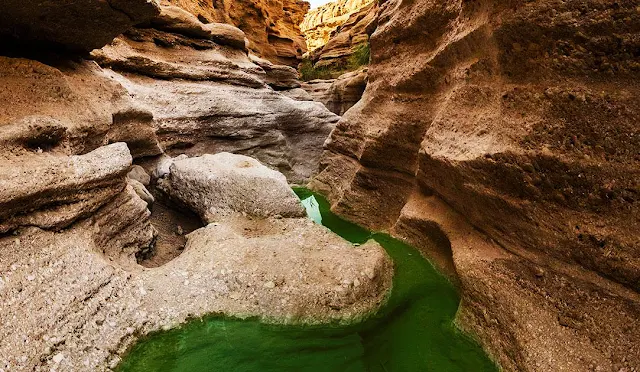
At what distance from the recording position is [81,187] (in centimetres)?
395

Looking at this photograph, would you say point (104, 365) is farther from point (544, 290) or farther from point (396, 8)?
point (396, 8)

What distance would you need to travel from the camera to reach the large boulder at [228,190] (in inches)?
236

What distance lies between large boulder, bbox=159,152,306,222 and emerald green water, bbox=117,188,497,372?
95.7 inches

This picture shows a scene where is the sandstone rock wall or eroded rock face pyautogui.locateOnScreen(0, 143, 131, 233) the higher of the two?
the sandstone rock wall

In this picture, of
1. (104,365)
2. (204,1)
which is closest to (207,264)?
(104,365)

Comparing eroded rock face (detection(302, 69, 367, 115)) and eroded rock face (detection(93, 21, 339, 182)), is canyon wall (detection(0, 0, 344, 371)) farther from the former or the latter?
eroded rock face (detection(302, 69, 367, 115))

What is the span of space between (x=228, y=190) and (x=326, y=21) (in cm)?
4621

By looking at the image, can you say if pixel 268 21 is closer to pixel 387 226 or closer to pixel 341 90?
pixel 341 90

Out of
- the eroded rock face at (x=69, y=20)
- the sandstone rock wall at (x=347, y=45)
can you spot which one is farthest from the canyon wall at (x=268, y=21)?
the eroded rock face at (x=69, y=20)

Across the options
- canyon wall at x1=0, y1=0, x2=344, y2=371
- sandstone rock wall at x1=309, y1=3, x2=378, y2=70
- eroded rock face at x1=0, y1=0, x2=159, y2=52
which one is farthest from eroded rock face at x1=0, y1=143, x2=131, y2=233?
sandstone rock wall at x1=309, y1=3, x2=378, y2=70

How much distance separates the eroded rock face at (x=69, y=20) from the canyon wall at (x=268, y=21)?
473 inches

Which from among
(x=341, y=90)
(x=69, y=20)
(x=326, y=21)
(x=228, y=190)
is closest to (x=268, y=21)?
(x=341, y=90)

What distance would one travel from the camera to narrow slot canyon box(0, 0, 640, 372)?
3.08 meters

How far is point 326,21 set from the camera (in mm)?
46500
